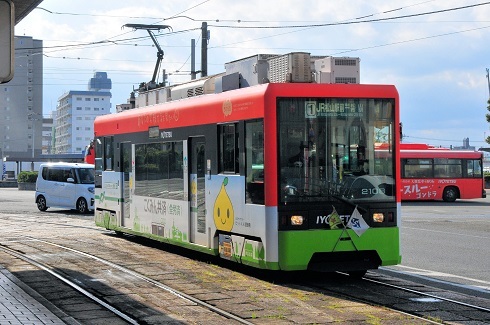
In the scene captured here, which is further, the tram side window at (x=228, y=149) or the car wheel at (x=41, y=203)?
the car wheel at (x=41, y=203)

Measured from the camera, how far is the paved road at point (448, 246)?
47.1 feet

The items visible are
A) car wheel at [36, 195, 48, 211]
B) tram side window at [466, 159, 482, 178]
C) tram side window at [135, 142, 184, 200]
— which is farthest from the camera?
tram side window at [466, 159, 482, 178]

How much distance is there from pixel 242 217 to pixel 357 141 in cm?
201

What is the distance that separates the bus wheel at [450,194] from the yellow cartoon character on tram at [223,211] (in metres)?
31.3

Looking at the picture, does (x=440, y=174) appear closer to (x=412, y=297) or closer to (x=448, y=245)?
(x=448, y=245)

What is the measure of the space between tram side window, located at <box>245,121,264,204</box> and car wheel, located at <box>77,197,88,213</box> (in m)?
20.2

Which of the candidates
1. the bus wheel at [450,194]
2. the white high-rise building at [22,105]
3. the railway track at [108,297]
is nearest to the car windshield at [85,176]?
the railway track at [108,297]

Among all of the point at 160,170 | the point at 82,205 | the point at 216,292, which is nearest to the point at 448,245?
the point at 160,170

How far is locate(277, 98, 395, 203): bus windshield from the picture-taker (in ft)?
40.1

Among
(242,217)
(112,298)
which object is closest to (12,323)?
(112,298)

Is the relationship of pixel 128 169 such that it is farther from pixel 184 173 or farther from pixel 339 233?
pixel 339 233

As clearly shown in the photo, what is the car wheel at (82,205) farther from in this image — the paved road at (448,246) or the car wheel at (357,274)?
the car wheel at (357,274)

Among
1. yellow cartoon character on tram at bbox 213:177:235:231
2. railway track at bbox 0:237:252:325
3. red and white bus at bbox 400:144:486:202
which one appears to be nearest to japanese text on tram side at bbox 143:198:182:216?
railway track at bbox 0:237:252:325

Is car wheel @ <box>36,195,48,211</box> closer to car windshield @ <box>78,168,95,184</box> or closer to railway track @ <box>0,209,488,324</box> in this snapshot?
car windshield @ <box>78,168,95,184</box>
